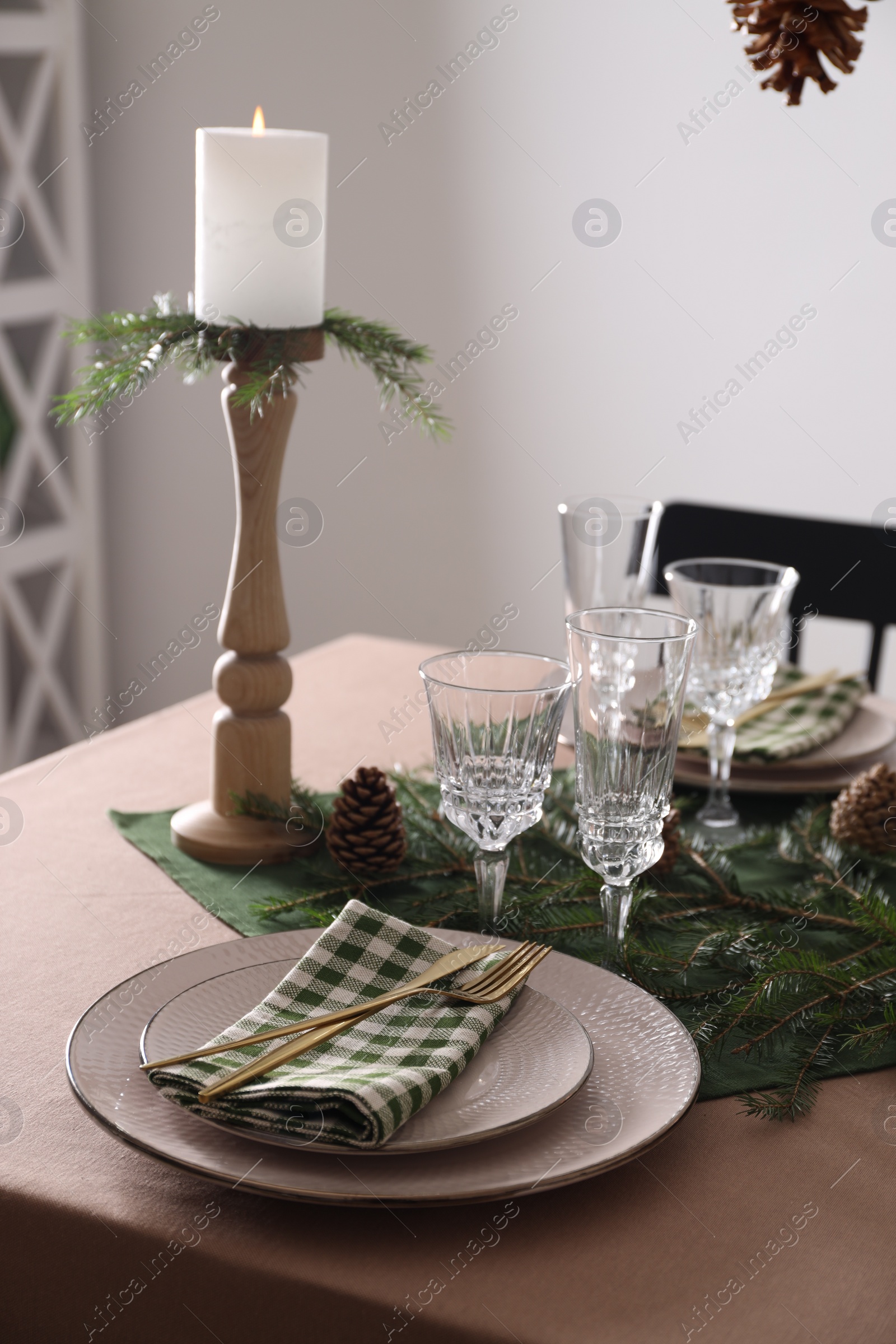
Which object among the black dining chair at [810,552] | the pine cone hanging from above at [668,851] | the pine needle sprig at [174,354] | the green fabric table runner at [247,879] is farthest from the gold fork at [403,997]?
the black dining chair at [810,552]

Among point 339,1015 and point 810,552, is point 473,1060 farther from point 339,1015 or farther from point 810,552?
point 810,552

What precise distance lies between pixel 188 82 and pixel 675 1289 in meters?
2.88

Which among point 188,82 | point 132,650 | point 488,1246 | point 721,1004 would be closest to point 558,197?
point 188,82

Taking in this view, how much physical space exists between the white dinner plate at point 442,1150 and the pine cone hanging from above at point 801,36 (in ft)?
1.94

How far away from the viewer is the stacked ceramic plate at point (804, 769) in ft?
3.71

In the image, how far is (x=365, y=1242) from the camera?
55 centimetres

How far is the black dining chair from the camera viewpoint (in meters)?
1.74

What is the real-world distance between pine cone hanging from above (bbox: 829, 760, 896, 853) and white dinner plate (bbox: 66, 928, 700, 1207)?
1.19 ft

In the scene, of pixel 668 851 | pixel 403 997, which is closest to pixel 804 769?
pixel 668 851

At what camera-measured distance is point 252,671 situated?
1.03 meters

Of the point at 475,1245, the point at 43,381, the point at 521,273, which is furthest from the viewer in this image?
the point at 43,381

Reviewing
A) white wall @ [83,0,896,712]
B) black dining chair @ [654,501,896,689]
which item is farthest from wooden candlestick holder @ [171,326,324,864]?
white wall @ [83,0,896,712]

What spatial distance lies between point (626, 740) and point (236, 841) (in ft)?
1.28

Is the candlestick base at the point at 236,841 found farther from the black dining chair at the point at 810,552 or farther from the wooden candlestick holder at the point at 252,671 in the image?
the black dining chair at the point at 810,552
